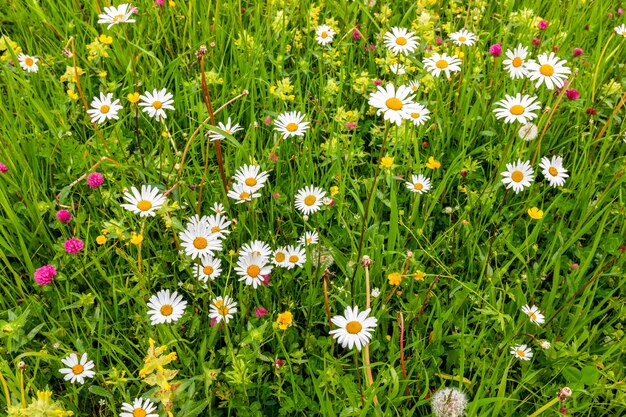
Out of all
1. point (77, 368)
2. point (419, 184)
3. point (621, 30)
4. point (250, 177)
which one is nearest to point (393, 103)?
point (419, 184)

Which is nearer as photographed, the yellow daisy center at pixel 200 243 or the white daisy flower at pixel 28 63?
the yellow daisy center at pixel 200 243

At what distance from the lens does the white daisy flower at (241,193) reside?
5.82ft

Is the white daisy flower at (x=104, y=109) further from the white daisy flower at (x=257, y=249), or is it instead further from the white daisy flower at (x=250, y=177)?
the white daisy flower at (x=257, y=249)

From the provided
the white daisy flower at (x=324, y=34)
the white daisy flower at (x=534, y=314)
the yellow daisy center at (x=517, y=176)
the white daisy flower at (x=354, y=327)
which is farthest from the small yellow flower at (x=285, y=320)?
the white daisy flower at (x=324, y=34)

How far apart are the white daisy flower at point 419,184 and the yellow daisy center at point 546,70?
614 millimetres

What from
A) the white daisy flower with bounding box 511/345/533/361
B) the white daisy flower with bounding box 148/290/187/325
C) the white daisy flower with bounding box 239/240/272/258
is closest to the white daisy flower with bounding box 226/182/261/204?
the white daisy flower with bounding box 239/240/272/258

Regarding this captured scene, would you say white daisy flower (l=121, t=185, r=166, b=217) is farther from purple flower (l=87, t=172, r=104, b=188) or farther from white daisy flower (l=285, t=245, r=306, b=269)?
white daisy flower (l=285, t=245, r=306, b=269)

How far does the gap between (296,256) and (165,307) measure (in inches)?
18.5

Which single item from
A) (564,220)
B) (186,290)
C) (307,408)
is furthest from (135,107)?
(564,220)

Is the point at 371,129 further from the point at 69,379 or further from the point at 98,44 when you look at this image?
the point at 69,379

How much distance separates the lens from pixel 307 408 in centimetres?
161

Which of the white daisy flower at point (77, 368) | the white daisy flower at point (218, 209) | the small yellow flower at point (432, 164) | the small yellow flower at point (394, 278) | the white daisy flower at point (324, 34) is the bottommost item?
the white daisy flower at point (77, 368)

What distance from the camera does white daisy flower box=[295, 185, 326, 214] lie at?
1.91 metres

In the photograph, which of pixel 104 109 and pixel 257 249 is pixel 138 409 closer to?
pixel 257 249
